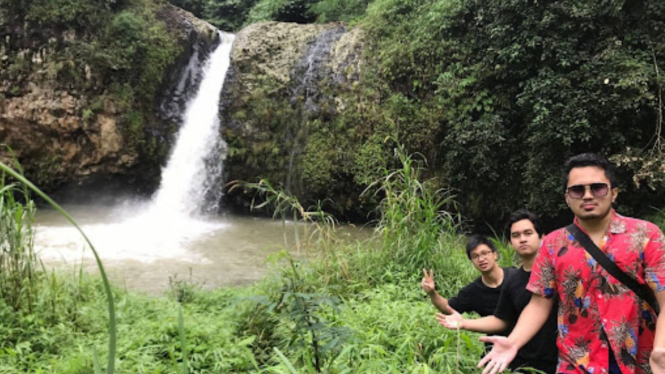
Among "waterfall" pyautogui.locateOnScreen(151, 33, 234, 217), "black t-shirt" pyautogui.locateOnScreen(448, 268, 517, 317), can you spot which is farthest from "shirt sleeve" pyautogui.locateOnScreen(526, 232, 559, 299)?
"waterfall" pyautogui.locateOnScreen(151, 33, 234, 217)

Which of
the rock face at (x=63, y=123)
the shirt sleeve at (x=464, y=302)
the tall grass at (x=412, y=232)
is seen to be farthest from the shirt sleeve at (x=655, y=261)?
the rock face at (x=63, y=123)

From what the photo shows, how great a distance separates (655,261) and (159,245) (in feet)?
20.8

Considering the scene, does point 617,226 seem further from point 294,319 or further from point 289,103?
point 289,103

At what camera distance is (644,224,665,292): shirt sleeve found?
135cm

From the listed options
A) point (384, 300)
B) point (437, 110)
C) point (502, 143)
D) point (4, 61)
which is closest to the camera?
point (384, 300)

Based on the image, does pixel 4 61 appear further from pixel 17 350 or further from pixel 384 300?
pixel 384 300

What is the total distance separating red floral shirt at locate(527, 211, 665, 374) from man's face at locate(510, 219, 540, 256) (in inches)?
21.4

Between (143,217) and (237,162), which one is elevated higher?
(237,162)

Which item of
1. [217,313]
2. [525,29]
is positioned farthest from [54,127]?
[525,29]

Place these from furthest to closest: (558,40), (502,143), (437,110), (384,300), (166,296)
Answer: (437,110)
(502,143)
(558,40)
(166,296)
(384,300)

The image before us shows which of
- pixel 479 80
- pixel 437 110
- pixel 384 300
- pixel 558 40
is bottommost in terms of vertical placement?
pixel 384 300

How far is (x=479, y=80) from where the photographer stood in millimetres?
7168

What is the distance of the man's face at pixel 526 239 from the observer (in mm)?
2113

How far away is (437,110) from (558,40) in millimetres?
2050
